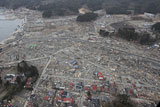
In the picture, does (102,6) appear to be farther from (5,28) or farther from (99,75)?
(99,75)

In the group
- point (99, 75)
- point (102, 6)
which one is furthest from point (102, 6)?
point (99, 75)

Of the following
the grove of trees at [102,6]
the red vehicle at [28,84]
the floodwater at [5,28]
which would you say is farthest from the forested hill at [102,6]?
the red vehicle at [28,84]

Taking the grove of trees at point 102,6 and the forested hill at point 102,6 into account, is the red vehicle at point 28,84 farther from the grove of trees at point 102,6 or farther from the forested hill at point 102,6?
the forested hill at point 102,6

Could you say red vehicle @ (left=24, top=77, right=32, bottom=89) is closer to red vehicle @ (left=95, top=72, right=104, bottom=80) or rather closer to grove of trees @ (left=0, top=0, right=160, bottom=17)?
red vehicle @ (left=95, top=72, right=104, bottom=80)

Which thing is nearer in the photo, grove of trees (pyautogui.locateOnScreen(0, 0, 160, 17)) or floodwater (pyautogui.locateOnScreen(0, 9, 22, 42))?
floodwater (pyautogui.locateOnScreen(0, 9, 22, 42))

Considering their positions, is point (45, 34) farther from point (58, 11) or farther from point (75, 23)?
point (58, 11)

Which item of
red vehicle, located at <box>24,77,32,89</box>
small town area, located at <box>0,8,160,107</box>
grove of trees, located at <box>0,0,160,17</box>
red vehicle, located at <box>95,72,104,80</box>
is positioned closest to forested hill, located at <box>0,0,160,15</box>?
grove of trees, located at <box>0,0,160,17</box>

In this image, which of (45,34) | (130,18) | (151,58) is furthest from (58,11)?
(151,58)

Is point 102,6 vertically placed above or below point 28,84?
above
